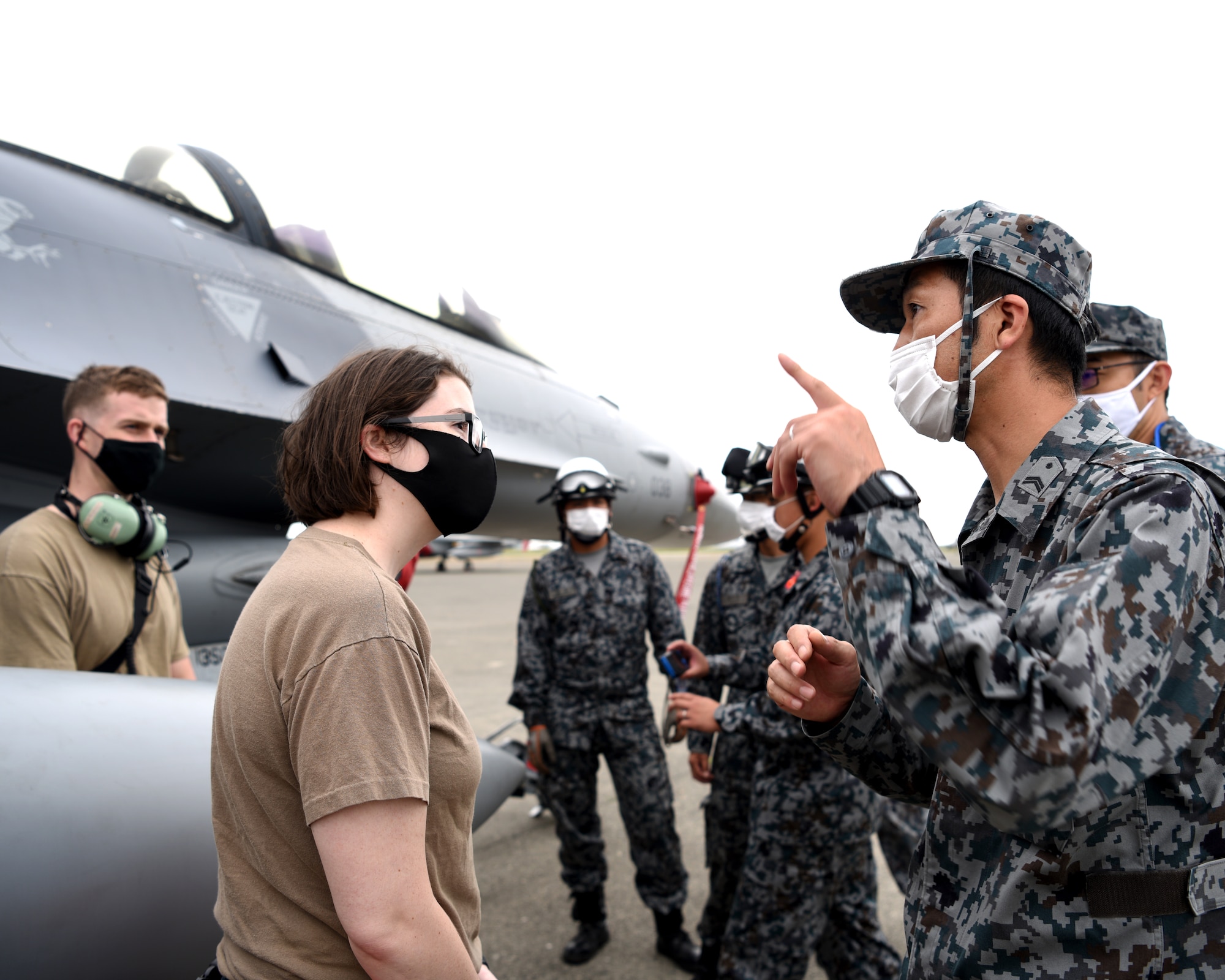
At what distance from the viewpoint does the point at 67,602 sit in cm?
243

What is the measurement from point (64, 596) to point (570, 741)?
2281 millimetres

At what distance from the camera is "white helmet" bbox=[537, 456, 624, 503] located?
13.4ft

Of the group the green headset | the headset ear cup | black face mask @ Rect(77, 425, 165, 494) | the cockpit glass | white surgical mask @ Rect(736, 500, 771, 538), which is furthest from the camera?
the cockpit glass

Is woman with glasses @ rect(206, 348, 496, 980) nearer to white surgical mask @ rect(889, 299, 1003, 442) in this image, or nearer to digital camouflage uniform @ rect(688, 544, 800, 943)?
white surgical mask @ rect(889, 299, 1003, 442)

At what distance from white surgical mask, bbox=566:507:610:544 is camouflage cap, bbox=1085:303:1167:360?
94.8 inches

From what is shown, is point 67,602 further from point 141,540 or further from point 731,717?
point 731,717

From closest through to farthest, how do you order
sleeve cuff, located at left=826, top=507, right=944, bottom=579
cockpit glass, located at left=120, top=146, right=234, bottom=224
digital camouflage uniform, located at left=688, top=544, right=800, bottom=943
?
sleeve cuff, located at left=826, top=507, right=944, bottom=579 < digital camouflage uniform, located at left=688, top=544, right=800, bottom=943 < cockpit glass, located at left=120, top=146, right=234, bottom=224

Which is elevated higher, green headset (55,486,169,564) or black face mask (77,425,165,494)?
black face mask (77,425,165,494)

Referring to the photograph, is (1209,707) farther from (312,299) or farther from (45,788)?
(312,299)

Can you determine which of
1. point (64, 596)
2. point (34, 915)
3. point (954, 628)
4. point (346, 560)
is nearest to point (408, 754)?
point (346, 560)

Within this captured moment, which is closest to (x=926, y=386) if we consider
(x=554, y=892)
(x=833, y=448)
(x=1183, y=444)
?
(x=833, y=448)

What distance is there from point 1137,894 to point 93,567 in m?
2.91

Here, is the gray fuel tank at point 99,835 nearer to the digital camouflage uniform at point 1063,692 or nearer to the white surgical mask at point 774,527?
the digital camouflage uniform at point 1063,692

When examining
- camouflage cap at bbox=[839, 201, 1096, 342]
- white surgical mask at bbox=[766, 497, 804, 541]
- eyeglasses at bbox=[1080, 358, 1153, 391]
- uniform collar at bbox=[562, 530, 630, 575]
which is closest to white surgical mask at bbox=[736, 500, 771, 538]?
white surgical mask at bbox=[766, 497, 804, 541]
